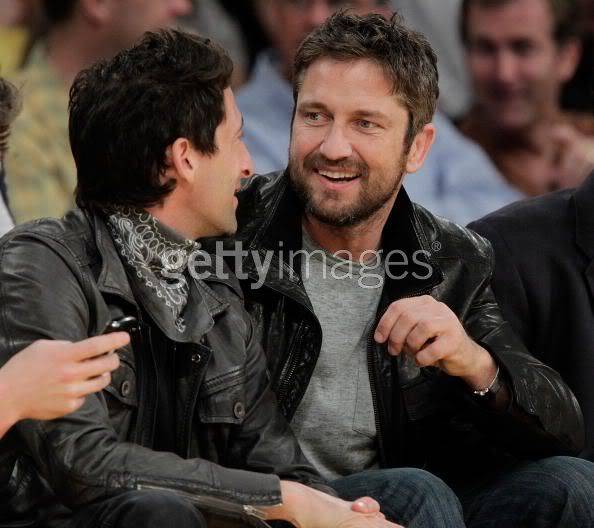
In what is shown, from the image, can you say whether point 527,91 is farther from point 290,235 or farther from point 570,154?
point 290,235

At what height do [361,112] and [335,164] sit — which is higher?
[361,112]

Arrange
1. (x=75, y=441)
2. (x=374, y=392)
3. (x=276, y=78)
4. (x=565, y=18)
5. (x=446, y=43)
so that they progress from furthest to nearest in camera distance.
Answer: (x=565, y=18) < (x=446, y=43) < (x=276, y=78) < (x=374, y=392) < (x=75, y=441)

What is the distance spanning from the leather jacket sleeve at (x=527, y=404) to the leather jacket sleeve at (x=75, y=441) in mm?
876

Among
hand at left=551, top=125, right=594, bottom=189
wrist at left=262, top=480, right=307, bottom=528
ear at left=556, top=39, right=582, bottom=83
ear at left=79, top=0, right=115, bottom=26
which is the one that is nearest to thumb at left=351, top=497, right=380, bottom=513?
wrist at left=262, top=480, right=307, bottom=528

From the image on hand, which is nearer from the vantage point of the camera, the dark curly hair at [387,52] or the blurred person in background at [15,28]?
the dark curly hair at [387,52]

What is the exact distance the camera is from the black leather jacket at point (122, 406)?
2.66 metres

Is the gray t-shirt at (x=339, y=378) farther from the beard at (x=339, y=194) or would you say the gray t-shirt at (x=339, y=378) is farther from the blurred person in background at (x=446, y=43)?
the blurred person in background at (x=446, y=43)

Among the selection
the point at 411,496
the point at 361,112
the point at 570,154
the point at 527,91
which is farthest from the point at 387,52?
the point at 570,154

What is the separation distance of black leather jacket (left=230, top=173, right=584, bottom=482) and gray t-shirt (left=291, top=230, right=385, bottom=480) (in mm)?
40

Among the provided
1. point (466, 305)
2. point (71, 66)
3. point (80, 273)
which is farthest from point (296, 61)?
point (71, 66)

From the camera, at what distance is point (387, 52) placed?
11.7 ft

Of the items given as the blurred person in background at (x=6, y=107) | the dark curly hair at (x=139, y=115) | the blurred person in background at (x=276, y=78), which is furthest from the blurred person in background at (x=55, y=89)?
the dark curly hair at (x=139, y=115)

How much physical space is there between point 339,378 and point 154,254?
0.69m

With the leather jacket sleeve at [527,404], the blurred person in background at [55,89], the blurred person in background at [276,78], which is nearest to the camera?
the leather jacket sleeve at [527,404]
